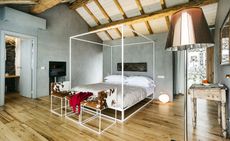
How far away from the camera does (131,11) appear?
493 centimetres

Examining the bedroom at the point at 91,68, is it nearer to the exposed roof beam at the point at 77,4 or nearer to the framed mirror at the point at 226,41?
the exposed roof beam at the point at 77,4

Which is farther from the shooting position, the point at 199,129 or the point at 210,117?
Answer: the point at 210,117

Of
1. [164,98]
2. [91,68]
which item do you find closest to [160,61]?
[164,98]

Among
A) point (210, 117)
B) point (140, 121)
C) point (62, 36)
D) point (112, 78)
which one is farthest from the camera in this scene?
point (62, 36)

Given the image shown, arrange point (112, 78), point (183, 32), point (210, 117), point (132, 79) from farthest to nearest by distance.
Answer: point (112, 78)
point (132, 79)
point (210, 117)
point (183, 32)

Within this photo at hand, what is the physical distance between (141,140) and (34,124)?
209 cm

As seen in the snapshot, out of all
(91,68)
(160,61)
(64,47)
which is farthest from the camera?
(91,68)

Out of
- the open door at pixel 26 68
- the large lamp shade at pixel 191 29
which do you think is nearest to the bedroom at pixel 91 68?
the open door at pixel 26 68

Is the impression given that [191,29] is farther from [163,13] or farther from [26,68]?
[26,68]

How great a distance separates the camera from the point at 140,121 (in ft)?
9.34

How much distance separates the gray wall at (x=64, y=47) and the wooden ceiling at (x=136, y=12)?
52cm

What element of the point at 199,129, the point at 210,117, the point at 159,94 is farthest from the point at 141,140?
the point at 159,94

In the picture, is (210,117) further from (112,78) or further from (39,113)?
(39,113)

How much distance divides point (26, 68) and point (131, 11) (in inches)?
175
